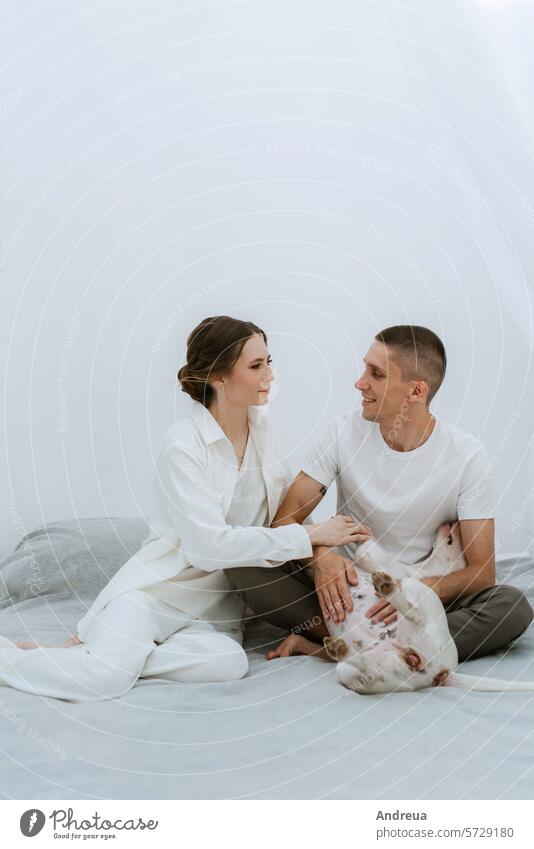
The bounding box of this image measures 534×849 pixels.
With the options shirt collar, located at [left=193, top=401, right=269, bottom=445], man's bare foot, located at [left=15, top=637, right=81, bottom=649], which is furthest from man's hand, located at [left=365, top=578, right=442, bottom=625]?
man's bare foot, located at [left=15, top=637, right=81, bottom=649]

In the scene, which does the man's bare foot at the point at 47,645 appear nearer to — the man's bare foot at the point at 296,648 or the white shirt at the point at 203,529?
the white shirt at the point at 203,529

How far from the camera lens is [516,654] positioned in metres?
2.02

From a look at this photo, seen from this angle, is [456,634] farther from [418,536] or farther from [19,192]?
[19,192]

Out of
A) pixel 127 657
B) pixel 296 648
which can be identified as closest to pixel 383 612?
pixel 296 648

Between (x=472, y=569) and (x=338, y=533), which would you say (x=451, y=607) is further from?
(x=338, y=533)

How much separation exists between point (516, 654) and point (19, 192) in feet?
6.81

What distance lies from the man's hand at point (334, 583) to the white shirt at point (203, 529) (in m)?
0.05

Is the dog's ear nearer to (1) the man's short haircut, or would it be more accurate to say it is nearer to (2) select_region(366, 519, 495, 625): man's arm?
(2) select_region(366, 519, 495, 625): man's arm

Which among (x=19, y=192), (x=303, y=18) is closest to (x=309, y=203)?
(x=303, y=18)

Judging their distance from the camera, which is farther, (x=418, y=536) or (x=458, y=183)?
(x=458, y=183)

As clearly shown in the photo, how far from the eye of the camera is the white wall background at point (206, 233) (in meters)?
2.93
